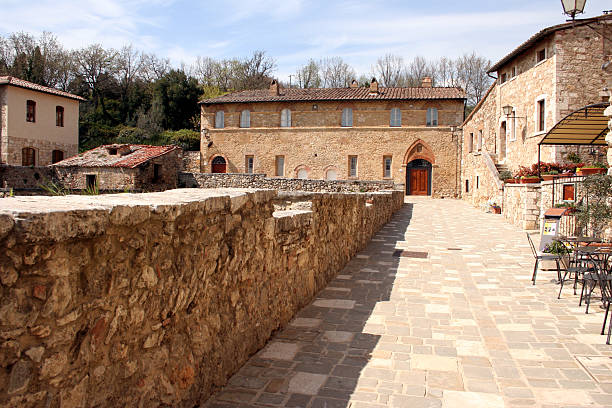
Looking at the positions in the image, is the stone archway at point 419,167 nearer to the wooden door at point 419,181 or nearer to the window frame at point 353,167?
the wooden door at point 419,181

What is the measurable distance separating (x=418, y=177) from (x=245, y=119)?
14.7 meters

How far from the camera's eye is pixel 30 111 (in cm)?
3400

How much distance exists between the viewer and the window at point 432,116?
3559 centimetres

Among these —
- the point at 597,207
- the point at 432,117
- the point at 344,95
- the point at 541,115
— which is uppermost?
the point at 344,95

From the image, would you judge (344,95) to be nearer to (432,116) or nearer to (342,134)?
(342,134)

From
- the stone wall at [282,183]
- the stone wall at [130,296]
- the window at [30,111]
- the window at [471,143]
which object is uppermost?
the window at [30,111]

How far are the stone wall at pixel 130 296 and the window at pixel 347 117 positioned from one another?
3359cm

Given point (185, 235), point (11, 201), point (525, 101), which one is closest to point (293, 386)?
point (185, 235)

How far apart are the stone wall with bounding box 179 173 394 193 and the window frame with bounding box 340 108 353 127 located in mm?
8692

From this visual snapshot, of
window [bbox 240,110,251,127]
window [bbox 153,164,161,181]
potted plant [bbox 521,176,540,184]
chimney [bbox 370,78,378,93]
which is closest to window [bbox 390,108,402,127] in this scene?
chimney [bbox 370,78,378,93]

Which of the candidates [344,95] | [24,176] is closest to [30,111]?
[24,176]

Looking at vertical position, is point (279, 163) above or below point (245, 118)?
below

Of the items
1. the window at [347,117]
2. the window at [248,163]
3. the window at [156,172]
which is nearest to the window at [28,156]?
the window at [156,172]

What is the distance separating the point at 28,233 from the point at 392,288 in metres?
5.86
